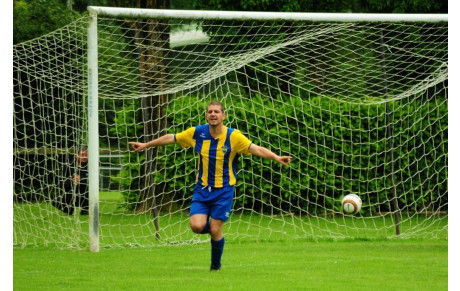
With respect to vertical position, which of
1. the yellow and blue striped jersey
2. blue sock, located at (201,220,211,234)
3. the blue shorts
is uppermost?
the yellow and blue striped jersey

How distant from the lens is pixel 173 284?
7625 mm

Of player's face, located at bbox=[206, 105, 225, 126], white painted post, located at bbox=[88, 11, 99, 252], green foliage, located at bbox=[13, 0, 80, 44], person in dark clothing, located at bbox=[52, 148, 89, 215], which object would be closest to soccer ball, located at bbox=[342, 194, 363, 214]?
player's face, located at bbox=[206, 105, 225, 126]

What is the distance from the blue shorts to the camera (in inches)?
329

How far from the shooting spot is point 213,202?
A: 8.43 metres

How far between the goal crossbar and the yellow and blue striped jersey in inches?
81.0

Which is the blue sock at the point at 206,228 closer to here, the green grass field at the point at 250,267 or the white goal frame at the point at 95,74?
the green grass field at the point at 250,267

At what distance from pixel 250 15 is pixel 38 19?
10.6 m

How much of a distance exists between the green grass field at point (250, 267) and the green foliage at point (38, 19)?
9.96 m

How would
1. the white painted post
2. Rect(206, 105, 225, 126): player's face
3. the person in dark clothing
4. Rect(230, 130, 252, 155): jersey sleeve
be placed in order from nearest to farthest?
Rect(206, 105, 225, 126): player's face → Rect(230, 130, 252, 155): jersey sleeve → the white painted post → the person in dark clothing

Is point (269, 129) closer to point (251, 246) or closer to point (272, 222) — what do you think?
point (272, 222)

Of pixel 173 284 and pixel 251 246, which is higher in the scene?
pixel 173 284

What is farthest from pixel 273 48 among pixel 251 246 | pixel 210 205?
pixel 210 205

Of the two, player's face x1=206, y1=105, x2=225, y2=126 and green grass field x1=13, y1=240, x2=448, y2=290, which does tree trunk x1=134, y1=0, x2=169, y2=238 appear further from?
player's face x1=206, y1=105, x2=225, y2=126

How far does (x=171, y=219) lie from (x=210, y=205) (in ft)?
16.7
